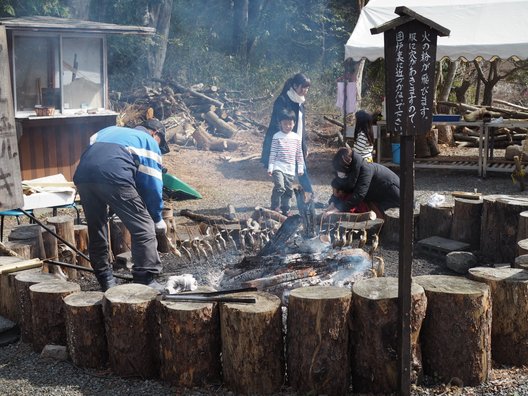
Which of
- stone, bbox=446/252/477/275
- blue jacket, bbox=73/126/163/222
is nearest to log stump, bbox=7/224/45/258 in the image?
blue jacket, bbox=73/126/163/222

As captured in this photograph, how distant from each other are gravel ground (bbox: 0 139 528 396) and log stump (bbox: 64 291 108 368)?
0.09m

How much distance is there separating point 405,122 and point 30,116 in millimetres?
7856

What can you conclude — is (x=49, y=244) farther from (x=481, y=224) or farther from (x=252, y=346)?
(x=481, y=224)

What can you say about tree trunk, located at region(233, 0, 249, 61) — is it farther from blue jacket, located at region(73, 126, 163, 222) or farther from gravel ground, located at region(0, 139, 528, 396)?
blue jacket, located at region(73, 126, 163, 222)

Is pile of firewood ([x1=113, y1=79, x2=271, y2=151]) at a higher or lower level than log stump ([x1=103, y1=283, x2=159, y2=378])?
higher

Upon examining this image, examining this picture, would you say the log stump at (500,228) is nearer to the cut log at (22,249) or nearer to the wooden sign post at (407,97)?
the wooden sign post at (407,97)

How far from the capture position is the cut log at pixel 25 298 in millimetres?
5152

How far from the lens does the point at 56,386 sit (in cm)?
454

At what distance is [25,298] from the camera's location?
17.0 feet

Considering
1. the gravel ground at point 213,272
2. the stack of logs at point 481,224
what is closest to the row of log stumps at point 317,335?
the gravel ground at point 213,272

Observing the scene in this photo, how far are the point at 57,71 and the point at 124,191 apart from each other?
5.81 m

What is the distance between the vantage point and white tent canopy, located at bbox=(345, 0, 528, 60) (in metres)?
11.3

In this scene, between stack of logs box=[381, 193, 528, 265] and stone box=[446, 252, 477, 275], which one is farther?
stack of logs box=[381, 193, 528, 265]

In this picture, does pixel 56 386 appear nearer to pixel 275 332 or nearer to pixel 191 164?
pixel 275 332
